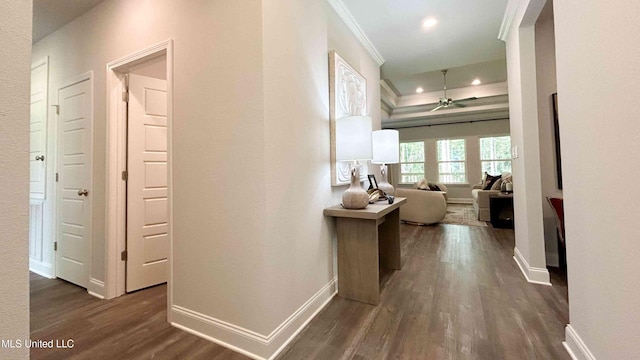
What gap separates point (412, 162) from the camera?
9.38 metres

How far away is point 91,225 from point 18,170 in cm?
219

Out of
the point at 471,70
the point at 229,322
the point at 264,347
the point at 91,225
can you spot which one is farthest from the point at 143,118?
the point at 471,70

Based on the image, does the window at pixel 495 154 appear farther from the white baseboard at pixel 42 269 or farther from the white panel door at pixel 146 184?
the white baseboard at pixel 42 269

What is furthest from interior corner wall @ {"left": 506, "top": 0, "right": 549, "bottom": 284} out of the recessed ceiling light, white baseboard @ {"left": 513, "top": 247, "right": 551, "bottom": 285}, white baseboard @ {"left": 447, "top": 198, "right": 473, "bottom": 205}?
white baseboard @ {"left": 447, "top": 198, "right": 473, "bottom": 205}

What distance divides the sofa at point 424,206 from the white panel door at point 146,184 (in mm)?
3862

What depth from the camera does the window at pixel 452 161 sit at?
340 inches

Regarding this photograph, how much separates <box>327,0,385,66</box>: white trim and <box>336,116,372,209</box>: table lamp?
1.26 metres

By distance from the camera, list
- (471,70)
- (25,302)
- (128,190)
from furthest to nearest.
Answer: (471,70) → (128,190) → (25,302)

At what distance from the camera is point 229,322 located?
163 centimetres

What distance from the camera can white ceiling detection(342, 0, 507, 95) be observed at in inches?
106

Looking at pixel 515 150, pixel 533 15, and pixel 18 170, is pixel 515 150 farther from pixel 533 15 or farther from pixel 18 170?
pixel 18 170

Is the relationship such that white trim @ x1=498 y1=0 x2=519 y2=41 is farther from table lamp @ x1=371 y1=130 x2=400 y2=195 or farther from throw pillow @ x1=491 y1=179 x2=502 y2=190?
throw pillow @ x1=491 y1=179 x2=502 y2=190

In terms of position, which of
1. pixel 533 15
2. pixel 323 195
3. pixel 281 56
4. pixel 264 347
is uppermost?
pixel 533 15

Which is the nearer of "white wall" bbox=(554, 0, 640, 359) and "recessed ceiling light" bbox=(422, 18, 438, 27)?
"white wall" bbox=(554, 0, 640, 359)
